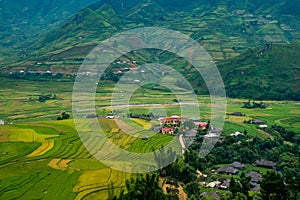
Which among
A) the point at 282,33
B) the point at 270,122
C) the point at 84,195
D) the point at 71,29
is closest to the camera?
the point at 84,195

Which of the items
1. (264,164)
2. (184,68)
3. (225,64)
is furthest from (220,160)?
(184,68)

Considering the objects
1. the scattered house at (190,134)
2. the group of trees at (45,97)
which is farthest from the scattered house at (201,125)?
the group of trees at (45,97)

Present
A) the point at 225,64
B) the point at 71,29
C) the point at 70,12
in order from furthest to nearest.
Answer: the point at 70,12, the point at 71,29, the point at 225,64

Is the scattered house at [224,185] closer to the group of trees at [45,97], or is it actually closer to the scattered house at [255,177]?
the scattered house at [255,177]

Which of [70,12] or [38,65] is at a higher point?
[70,12]

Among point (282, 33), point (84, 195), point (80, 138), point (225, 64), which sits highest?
point (282, 33)

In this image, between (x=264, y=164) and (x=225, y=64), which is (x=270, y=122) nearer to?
(x=264, y=164)
